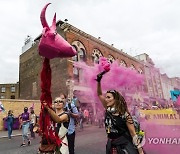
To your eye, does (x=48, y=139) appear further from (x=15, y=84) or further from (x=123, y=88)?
(x=15, y=84)

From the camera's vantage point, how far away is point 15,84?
57.3 metres

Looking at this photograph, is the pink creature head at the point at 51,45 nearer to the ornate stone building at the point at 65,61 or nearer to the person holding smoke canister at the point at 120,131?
the person holding smoke canister at the point at 120,131

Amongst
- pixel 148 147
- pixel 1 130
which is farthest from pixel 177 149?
pixel 1 130

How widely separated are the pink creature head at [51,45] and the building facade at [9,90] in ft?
186

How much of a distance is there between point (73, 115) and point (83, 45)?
18065mm

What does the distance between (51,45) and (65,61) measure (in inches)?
707

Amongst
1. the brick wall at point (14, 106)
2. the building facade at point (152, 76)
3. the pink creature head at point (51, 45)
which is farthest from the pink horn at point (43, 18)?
the brick wall at point (14, 106)

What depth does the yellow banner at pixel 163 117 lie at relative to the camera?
6273mm

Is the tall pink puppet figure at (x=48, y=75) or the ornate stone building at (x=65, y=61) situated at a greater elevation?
the ornate stone building at (x=65, y=61)

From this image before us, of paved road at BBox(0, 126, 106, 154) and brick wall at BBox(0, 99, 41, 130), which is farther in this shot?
brick wall at BBox(0, 99, 41, 130)

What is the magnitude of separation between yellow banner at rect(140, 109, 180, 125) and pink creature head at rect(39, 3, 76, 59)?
185 inches

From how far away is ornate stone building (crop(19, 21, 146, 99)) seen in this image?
20.2 metres

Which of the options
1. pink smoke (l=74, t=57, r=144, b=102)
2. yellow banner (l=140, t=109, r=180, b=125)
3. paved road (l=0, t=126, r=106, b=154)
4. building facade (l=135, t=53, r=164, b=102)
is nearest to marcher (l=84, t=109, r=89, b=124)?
paved road (l=0, t=126, r=106, b=154)

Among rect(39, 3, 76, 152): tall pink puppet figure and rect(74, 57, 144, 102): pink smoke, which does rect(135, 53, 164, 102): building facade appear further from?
rect(39, 3, 76, 152): tall pink puppet figure
